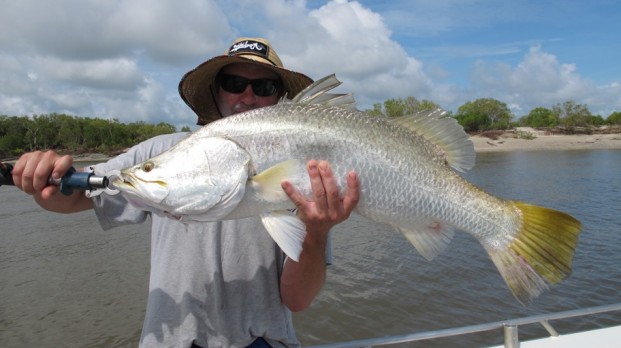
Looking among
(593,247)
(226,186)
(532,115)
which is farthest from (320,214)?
(532,115)

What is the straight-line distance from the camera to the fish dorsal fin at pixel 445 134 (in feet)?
8.35

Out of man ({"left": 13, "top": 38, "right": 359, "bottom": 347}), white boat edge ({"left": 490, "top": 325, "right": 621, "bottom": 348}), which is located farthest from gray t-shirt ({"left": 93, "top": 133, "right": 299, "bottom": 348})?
white boat edge ({"left": 490, "top": 325, "right": 621, "bottom": 348})

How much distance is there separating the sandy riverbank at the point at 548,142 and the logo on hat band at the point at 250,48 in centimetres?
5682

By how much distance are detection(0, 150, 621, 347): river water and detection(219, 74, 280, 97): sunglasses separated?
523cm

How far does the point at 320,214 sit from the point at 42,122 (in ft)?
302

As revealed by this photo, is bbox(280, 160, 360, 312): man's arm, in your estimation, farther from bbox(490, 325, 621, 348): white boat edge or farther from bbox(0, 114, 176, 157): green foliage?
bbox(0, 114, 176, 157): green foliage

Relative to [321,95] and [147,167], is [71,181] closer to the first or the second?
[147,167]

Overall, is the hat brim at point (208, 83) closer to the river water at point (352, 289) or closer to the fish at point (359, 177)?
the fish at point (359, 177)

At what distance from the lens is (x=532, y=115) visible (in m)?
92.7

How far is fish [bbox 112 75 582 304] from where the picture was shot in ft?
7.11

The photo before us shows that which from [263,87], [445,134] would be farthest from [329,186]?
[263,87]

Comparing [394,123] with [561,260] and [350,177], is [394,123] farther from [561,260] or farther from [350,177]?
[561,260]

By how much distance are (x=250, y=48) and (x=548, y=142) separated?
65.9 m

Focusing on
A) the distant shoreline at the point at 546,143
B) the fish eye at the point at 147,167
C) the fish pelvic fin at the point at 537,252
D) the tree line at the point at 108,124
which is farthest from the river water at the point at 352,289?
the tree line at the point at 108,124
